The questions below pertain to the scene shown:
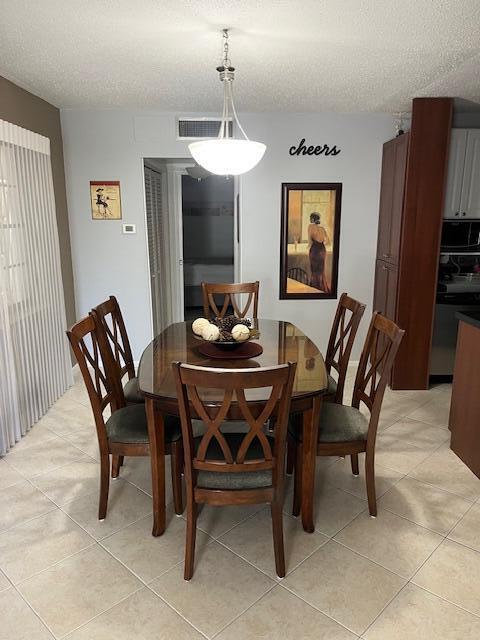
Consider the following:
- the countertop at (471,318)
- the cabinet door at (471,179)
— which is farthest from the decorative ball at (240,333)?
the cabinet door at (471,179)

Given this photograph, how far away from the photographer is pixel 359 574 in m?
1.99

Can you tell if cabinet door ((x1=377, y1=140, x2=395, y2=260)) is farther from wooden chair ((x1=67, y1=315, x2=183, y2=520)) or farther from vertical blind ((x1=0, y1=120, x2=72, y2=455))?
vertical blind ((x1=0, y1=120, x2=72, y2=455))

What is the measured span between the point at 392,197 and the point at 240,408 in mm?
2928

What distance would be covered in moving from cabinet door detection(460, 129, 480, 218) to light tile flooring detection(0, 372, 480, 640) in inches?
80.6

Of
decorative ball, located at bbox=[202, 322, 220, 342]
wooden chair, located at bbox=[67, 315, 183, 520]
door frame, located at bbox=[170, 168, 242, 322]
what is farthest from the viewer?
door frame, located at bbox=[170, 168, 242, 322]

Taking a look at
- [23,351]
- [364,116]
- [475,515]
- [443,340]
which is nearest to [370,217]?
[364,116]

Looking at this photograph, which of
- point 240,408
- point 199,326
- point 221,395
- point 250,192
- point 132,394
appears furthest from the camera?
point 250,192

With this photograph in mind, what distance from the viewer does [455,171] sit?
370 centimetres

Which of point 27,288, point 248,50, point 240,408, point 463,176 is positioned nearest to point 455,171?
point 463,176

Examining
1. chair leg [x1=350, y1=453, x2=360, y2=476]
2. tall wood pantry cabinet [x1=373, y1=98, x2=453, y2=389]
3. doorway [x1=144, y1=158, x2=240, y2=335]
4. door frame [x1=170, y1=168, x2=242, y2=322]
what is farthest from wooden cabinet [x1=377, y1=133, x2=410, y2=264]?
chair leg [x1=350, y1=453, x2=360, y2=476]

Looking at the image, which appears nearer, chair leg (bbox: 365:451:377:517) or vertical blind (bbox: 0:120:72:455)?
chair leg (bbox: 365:451:377:517)

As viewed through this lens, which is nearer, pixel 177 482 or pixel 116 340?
pixel 177 482

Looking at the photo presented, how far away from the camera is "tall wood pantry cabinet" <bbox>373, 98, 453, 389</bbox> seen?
3582 mm

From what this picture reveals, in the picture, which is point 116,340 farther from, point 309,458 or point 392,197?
point 392,197
